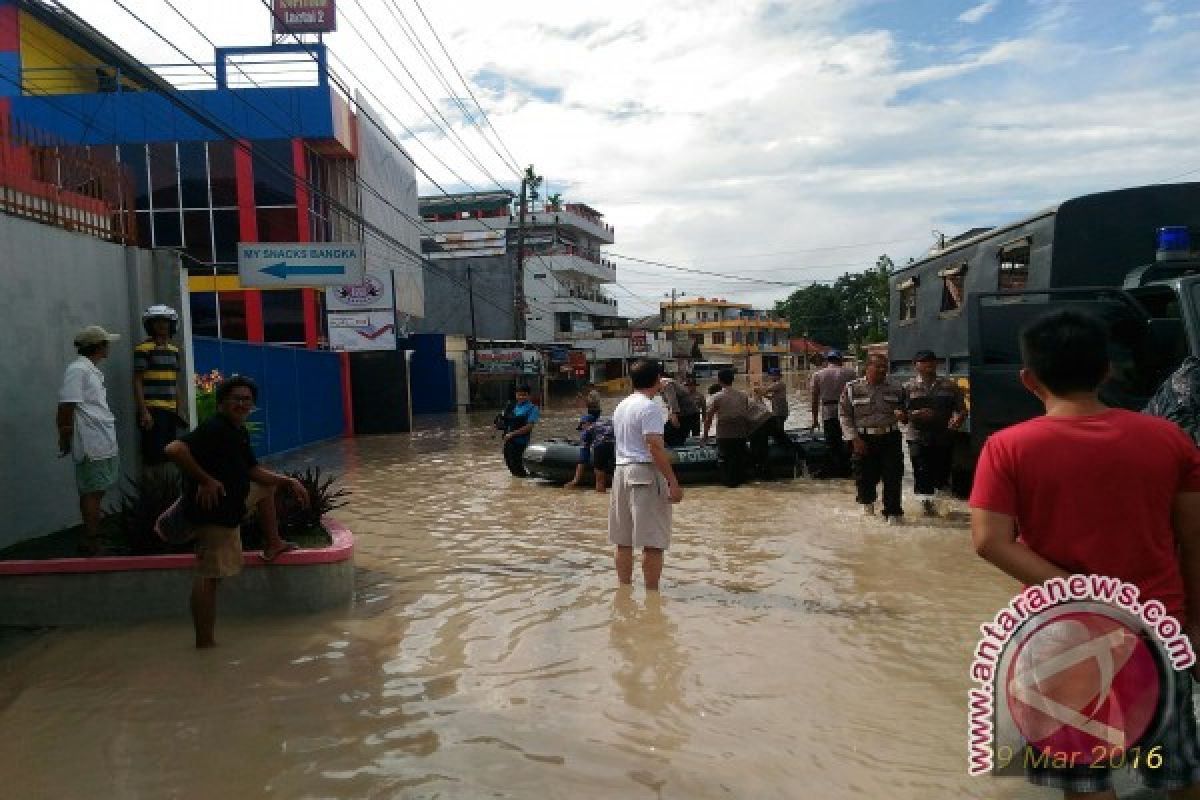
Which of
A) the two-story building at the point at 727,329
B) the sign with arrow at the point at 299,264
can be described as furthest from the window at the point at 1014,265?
the two-story building at the point at 727,329

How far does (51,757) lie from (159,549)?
7.82 feet

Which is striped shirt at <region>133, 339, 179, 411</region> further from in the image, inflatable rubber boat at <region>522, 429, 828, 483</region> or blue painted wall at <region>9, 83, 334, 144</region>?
blue painted wall at <region>9, 83, 334, 144</region>

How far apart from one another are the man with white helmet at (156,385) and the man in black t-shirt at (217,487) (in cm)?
228

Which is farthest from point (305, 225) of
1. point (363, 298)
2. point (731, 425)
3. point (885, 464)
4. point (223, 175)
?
point (885, 464)

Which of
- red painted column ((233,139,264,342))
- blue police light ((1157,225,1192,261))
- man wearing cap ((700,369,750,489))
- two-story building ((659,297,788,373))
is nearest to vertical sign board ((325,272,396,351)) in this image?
red painted column ((233,139,264,342))

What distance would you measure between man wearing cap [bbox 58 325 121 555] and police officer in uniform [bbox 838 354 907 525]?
6381 mm

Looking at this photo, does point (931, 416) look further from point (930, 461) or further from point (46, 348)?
point (46, 348)

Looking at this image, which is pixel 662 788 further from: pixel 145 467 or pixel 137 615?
pixel 145 467

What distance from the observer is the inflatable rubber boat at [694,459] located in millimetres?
12078

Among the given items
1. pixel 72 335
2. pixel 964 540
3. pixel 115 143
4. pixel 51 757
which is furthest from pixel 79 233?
pixel 115 143

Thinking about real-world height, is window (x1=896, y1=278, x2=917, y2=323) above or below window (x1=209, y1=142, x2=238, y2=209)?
below

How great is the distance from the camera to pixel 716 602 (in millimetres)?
6344

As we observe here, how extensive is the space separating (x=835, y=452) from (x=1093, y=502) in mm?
10139

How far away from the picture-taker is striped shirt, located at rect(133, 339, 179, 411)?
714cm
